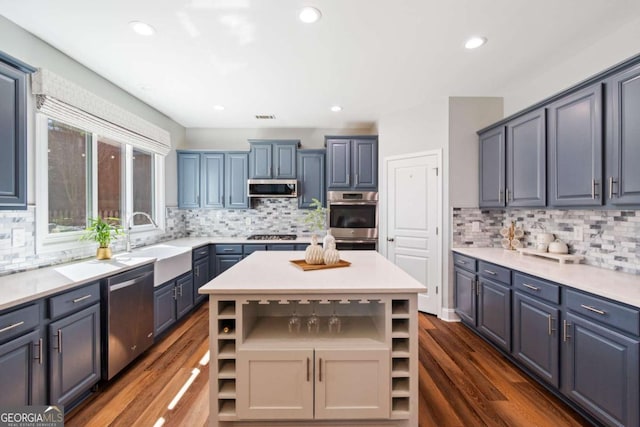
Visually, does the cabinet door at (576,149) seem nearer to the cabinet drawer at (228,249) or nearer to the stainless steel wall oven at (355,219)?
the stainless steel wall oven at (355,219)

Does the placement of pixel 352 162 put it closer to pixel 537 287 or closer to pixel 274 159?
pixel 274 159

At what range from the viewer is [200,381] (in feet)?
7.14

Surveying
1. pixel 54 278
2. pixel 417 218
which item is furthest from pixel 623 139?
pixel 54 278

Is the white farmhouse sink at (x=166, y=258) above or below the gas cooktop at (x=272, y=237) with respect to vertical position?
below

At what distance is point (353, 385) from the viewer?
1606 mm

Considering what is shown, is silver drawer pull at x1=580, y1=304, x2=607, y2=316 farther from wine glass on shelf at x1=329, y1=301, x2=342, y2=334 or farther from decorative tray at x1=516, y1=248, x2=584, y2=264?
wine glass on shelf at x1=329, y1=301, x2=342, y2=334

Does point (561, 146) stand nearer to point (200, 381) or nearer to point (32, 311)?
point (200, 381)

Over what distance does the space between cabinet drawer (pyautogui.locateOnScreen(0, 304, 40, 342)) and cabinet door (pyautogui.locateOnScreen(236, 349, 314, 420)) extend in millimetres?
1161

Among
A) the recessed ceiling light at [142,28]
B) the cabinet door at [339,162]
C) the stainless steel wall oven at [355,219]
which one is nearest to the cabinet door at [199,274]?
the stainless steel wall oven at [355,219]

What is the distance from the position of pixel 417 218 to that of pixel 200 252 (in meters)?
2.99

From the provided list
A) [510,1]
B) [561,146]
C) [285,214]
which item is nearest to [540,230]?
[561,146]

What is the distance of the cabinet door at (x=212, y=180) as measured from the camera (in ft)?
14.5

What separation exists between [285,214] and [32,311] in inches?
132

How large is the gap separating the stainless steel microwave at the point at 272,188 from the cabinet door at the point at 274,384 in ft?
9.68
